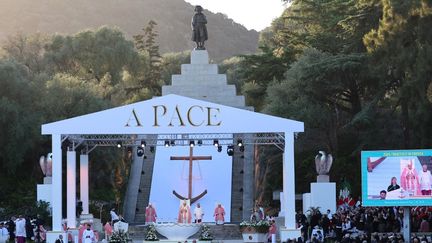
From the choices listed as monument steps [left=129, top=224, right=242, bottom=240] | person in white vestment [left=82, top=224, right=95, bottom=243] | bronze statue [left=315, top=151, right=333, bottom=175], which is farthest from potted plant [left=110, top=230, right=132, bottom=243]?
bronze statue [left=315, top=151, right=333, bottom=175]

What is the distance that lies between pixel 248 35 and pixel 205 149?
4758 inches

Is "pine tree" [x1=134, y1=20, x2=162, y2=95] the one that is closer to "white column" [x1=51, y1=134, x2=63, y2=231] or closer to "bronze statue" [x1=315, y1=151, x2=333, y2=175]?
"bronze statue" [x1=315, y1=151, x2=333, y2=175]

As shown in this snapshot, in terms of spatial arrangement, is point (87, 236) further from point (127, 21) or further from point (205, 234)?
point (127, 21)

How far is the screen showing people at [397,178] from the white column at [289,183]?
7.96ft

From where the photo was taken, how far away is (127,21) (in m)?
163

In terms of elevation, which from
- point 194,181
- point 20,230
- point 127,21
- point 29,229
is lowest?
point 29,229

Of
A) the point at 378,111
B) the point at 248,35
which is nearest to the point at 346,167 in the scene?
the point at 378,111

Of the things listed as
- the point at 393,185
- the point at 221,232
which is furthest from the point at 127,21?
the point at 393,185

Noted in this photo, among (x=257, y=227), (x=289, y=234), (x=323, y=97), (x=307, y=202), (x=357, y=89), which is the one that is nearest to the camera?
(x=289, y=234)

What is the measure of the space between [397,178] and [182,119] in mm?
7243

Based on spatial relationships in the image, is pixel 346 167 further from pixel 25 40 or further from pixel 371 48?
pixel 25 40

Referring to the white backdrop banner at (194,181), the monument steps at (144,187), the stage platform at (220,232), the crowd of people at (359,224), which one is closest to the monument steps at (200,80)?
the monument steps at (144,187)

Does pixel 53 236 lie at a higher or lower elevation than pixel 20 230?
lower

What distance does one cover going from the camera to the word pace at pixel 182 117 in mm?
32719
